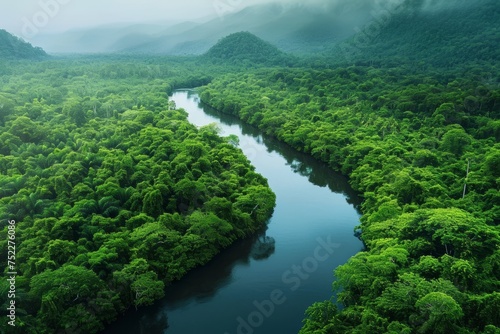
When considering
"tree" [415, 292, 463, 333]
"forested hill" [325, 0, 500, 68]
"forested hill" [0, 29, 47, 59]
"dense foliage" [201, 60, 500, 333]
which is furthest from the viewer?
"forested hill" [0, 29, 47, 59]

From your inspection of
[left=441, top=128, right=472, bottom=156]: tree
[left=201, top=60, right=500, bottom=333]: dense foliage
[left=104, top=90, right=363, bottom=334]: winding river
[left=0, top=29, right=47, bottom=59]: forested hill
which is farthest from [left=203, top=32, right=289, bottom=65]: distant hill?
[left=104, top=90, right=363, bottom=334]: winding river

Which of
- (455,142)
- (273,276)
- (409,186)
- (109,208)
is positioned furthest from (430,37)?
(109,208)

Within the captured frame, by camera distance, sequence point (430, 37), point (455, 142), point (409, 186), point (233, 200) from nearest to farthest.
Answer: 1. point (409, 186)
2. point (233, 200)
3. point (455, 142)
4. point (430, 37)

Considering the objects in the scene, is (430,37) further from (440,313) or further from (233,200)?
(440,313)

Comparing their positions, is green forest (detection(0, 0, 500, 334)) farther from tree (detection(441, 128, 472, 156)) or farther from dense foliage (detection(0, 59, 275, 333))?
tree (detection(441, 128, 472, 156))

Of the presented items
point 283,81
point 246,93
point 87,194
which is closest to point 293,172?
point 87,194

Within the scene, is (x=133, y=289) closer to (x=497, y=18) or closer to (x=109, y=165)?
(x=109, y=165)
